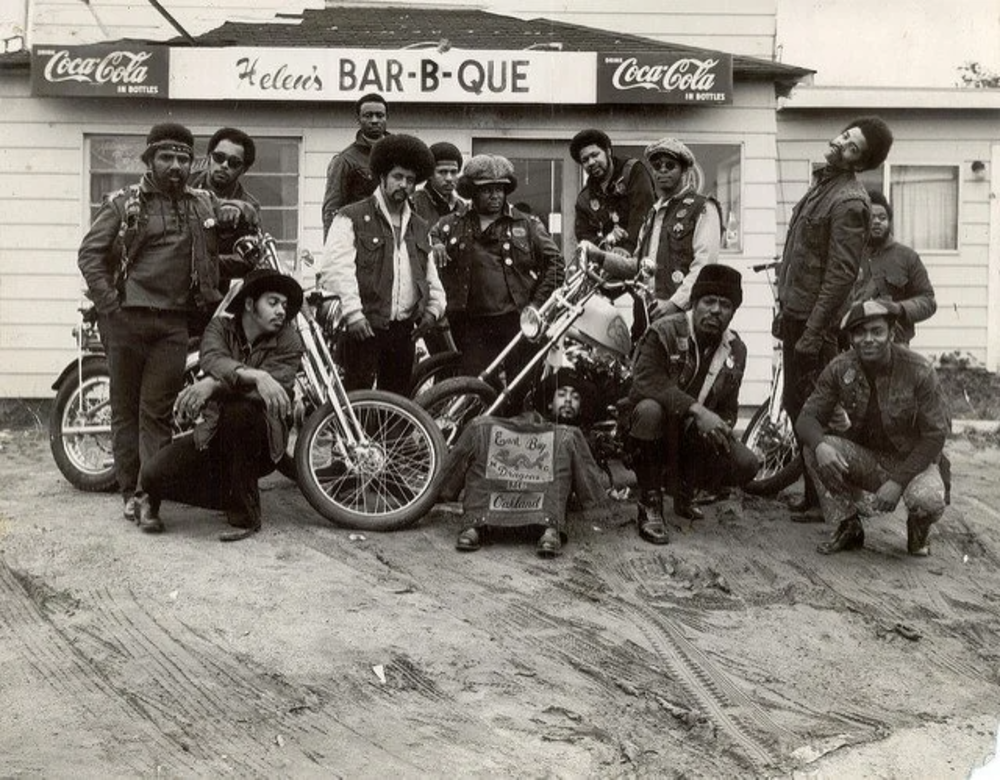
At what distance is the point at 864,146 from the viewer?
5.96 m

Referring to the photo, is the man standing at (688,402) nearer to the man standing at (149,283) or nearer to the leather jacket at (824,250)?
the leather jacket at (824,250)

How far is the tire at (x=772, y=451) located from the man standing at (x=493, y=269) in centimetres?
139

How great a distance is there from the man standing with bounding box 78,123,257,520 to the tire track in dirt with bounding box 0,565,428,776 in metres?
1.25

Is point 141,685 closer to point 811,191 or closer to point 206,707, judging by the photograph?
point 206,707

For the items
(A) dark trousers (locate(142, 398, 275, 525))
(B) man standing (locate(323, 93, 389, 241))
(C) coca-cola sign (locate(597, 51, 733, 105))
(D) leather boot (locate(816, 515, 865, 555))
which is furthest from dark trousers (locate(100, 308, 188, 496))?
(C) coca-cola sign (locate(597, 51, 733, 105))

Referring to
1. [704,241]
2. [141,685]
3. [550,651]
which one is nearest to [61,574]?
[141,685]

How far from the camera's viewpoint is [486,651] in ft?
14.6

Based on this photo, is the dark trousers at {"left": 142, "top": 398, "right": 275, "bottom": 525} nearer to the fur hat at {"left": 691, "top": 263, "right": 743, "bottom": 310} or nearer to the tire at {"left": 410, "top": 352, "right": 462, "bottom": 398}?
the tire at {"left": 410, "top": 352, "right": 462, "bottom": 398}

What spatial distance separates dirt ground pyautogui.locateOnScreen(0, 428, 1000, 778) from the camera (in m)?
3.71

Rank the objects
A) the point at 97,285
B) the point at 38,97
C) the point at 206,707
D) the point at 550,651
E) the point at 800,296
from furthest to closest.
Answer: the point at 38,97, the point at 800,296, the point at 97,285, the point at 550,651, the point at 206,707

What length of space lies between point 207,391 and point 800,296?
293 centimetres

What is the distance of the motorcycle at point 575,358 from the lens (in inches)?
247

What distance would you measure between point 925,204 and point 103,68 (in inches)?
324

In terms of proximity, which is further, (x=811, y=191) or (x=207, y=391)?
(x=811, y=191)
